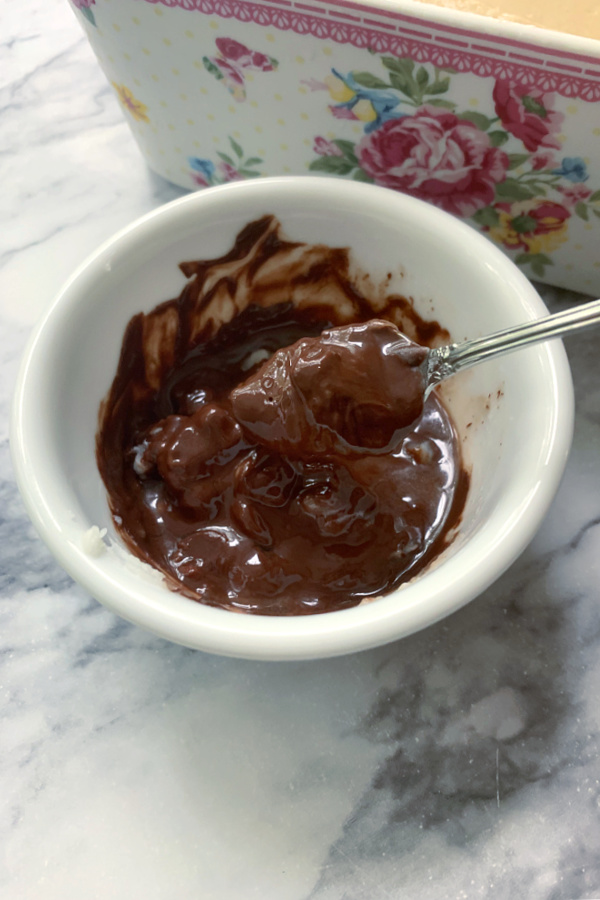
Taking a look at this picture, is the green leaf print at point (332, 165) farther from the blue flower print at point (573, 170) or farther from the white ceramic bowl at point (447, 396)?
the blue flower print at point (573, 170)

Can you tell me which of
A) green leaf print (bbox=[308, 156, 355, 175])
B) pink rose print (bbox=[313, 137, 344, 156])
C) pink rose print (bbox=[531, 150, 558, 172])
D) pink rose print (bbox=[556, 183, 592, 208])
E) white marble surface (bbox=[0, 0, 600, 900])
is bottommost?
white marble surface (bbox=[0, 0, 600, 900])

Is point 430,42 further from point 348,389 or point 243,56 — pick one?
point 348,389

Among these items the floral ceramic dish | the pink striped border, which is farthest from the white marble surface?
the pink striped border

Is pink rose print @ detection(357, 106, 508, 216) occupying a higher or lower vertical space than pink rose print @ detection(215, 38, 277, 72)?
lower

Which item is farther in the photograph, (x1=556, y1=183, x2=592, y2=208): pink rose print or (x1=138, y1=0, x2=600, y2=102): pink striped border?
(x1=556, y1=183, x2=592, y2=208): pink rose print

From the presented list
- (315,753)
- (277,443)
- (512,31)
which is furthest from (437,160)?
(315,753)

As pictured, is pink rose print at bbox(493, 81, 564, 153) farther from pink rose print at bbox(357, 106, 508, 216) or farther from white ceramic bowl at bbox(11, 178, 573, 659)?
white ceramic bowl at bbox(11, 178, 573, 659)
